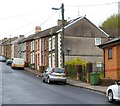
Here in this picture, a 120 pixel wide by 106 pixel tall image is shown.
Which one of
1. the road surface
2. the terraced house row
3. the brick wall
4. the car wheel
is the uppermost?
the terraced house row

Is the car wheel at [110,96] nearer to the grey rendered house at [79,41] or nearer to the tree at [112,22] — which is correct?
the grey rendered house at [79,41]

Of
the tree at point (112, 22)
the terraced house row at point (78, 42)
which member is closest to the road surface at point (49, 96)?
the terraced house row at point (78, 42)

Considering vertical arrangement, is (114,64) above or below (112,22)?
below

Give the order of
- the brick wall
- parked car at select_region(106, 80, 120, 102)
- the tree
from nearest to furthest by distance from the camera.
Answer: parked car at select_region(106, 80, 120, 102)
the brick wall
the tree

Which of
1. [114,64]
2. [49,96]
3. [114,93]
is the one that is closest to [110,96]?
[114,93]

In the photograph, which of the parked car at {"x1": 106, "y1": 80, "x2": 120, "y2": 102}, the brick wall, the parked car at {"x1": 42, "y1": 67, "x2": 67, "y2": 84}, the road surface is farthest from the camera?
the parked car at {"x1": 42, "y1": 67, "x2": 67, "y2": 84}

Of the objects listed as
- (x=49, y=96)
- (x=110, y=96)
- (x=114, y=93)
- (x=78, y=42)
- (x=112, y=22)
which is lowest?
(x=49, y=96)

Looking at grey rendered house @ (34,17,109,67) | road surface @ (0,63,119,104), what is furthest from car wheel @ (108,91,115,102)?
grey rendered house @ (34,17,109,67)

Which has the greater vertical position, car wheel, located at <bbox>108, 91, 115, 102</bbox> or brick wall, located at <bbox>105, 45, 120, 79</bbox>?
brick wall, located at <bbox>105, 45, 120, 79</bbox>

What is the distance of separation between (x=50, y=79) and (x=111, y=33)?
83.5 ft

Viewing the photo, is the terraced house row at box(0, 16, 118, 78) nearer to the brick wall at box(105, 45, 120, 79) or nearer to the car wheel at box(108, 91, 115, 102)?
the brick wall at box(105, 45, 120, 79)

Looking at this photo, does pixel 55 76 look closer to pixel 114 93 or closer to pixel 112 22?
pixel 114 93

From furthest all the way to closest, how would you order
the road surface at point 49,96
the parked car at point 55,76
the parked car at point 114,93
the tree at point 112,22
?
the tree at point 112,22, the parked car at point 55,76, the road surface at point 49,96, the parked car at point 114,93

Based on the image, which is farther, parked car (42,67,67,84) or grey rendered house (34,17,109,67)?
grey rendered house (34,17,109,67)
